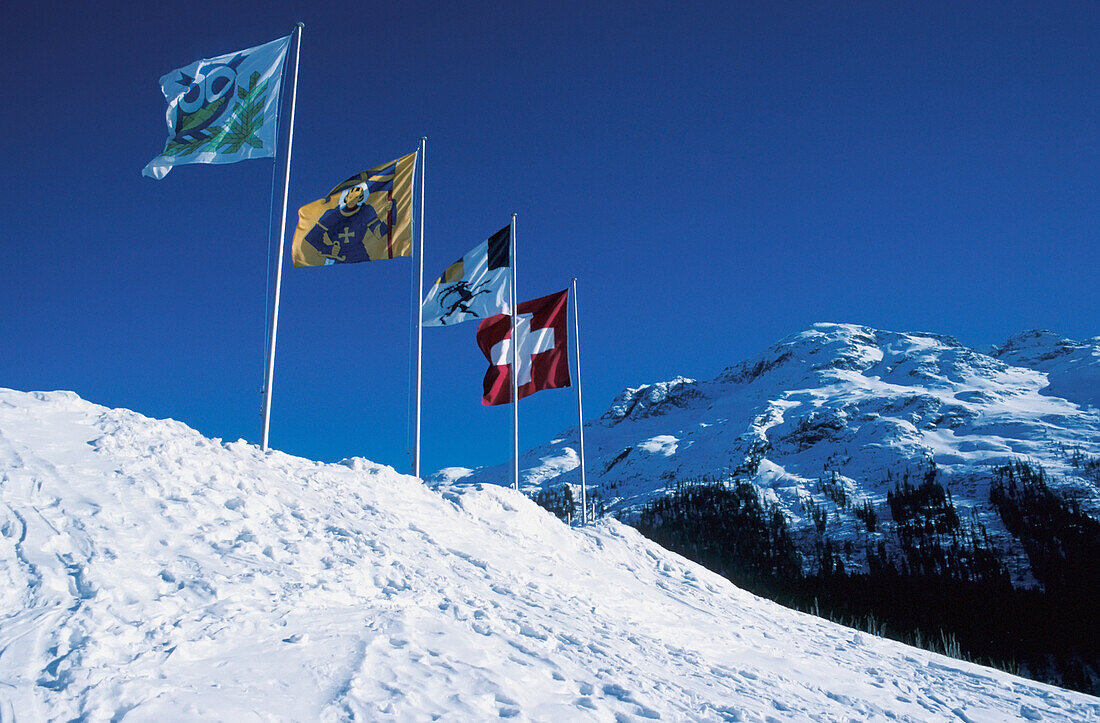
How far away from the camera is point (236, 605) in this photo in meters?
7.02

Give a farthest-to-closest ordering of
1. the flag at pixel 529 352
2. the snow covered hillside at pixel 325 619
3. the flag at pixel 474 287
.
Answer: the flag at pixel 529 352, the flag at pixel 474 287, the snow covered hillside at pixel 325 619

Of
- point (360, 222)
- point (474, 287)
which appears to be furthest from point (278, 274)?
point (474, 287)

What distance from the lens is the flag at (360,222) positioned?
16250 millimetres

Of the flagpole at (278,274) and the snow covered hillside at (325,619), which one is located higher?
the flagpole at (278,274)

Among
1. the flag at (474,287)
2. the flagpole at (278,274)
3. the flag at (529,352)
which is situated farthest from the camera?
the flag at (529,352)

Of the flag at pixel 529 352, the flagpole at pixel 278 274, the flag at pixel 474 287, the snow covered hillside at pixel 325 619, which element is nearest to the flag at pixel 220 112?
the flagpole at pixel 278 274

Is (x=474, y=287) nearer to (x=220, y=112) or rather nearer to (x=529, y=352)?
(x=529, y=352)

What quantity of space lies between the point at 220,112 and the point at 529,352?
428 inches

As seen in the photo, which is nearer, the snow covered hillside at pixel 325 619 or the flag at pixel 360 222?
the snow covered hillside at pixel 325 619

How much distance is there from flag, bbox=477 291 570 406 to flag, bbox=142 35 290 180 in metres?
9.09

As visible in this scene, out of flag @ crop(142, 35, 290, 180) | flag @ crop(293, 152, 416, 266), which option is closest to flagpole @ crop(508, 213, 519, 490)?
flag @ crop(293, 152, 416, 266)

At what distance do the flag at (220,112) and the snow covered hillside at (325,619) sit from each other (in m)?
6.08

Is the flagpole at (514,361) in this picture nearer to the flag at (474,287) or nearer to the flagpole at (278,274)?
the flag at (474,287)

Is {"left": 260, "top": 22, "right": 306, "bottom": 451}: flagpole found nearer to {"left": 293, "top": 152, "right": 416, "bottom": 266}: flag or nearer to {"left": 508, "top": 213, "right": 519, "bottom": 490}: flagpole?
{"left": 293, "top": 152, "right": 416, "bottom": 266}: flag
